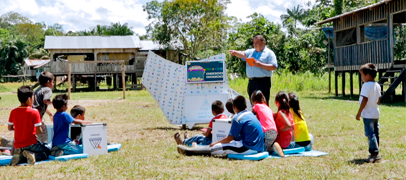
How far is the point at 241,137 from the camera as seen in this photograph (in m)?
6.73

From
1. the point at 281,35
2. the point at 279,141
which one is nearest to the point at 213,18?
the point at 281,35

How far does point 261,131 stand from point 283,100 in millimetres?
634

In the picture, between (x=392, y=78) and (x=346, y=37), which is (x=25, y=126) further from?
(x=346, y=37)

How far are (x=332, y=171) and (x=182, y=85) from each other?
5.99 m

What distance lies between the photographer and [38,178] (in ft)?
18.4

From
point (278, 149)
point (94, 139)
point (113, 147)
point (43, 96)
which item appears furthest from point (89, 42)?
point (278, 149)

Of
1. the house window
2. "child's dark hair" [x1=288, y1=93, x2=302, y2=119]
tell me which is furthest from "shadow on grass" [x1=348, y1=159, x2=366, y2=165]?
the house window

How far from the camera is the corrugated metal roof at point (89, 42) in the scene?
41.8 m

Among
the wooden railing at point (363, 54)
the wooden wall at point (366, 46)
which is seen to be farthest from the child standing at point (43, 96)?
the wooden railing at point (363, 54)

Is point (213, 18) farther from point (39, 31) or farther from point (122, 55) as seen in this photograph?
point (39, 31)

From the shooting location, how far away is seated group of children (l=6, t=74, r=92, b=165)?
646cm

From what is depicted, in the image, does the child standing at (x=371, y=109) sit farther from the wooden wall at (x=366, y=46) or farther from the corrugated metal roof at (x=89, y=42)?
the corrugated metal roof at (x=89, y=42)

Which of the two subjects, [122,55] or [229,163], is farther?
[122,55]

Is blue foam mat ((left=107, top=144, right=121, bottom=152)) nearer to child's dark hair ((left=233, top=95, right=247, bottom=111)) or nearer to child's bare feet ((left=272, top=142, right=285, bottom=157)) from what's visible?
child's dark hair ((left=233, top=95, right=247, bottom=111))
